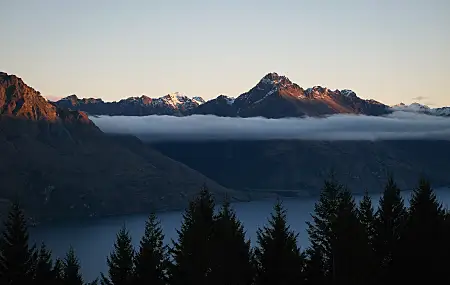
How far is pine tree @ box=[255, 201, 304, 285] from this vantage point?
26938 millimetres

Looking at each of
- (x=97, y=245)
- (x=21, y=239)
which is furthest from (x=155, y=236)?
(x=97, y=245)

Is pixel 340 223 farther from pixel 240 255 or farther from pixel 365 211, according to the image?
pixel 365 211

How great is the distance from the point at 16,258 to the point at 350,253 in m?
15.8

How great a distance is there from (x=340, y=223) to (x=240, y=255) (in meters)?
5.01

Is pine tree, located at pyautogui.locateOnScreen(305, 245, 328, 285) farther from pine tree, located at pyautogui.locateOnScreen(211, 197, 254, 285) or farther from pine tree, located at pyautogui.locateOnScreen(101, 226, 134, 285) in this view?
pine tree, located at pyautogui.locateOnScreen(101, 226, 134, 285)

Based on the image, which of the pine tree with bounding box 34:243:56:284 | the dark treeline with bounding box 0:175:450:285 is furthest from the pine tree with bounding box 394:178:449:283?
the pine tree with bounding box 34:243:56:284

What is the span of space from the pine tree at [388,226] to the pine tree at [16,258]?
675 inches

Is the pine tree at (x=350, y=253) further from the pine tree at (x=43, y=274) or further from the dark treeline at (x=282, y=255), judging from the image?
the pine tree at (x=43, y=274)

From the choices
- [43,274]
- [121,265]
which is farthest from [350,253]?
[43,274]

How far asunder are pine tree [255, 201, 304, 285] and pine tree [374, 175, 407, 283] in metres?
4.56

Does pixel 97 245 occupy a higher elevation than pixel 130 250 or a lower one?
lower

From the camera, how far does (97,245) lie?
147m

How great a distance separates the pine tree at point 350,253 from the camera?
26703mm

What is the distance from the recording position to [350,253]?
2688 centimetres
